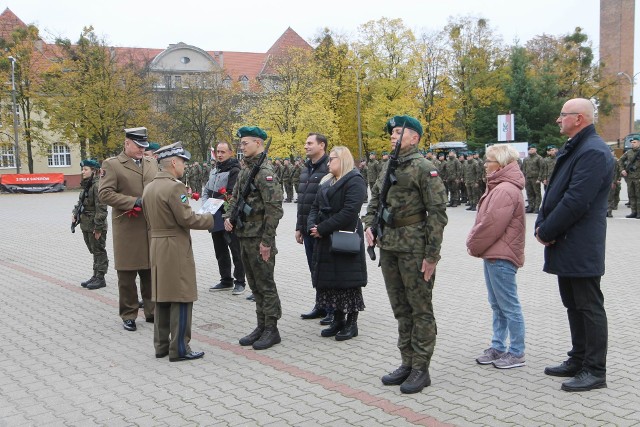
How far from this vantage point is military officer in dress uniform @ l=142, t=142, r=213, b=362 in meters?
5.52

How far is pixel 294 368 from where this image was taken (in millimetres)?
5363

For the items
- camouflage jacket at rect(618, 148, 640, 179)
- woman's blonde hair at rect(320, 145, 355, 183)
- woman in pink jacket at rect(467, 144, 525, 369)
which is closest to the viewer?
woman in pink jacket at rect(467, 144, 525, 369)

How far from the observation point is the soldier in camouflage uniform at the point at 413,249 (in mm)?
4598

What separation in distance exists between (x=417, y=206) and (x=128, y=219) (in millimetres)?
3637

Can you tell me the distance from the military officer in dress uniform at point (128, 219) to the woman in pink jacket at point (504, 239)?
12.1 feet

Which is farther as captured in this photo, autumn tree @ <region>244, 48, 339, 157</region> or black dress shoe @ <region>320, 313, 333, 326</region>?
autumn tree @ <region>244, 48, 339, 157</region>

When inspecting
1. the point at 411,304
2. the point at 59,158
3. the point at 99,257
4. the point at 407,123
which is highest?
the point at 59,158

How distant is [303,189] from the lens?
7098 millimetres

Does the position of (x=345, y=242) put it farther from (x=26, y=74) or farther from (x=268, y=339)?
(x=26, y=74)

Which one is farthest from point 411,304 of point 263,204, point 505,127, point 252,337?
point 505,127

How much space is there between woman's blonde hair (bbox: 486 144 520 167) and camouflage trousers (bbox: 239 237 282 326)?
2212 millimetres

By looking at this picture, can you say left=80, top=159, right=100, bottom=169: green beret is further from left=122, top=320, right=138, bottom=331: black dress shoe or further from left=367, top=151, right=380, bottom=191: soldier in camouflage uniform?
left=367, top=151, right=380, bottom=191: soldier in camouflage uniform

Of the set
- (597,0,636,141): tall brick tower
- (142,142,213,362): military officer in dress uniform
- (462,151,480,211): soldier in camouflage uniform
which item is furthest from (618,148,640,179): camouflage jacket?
(597,0,636,141): tall brick tower

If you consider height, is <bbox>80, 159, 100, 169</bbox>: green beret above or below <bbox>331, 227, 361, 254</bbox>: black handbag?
above
